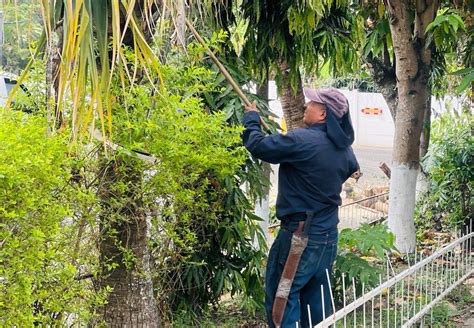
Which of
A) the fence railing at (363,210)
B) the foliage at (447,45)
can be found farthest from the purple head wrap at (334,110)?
the fence railing at (363,210)

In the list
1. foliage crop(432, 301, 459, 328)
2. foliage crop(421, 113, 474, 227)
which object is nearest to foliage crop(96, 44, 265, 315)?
foliage crop(432, 301, 459, 328)

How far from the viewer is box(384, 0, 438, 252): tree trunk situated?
7.73 m

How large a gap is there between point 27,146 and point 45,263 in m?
0.56

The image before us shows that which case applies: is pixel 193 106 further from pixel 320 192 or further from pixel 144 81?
pixel 320 192

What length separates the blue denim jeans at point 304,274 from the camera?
14.1ft

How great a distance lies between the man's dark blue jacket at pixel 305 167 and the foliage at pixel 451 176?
5.15 m

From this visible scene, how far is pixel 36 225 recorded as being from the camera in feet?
9.95

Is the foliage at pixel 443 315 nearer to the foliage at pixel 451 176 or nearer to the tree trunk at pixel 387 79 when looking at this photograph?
the foliage at pixel 451 176

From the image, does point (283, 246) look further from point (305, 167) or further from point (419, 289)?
point (419, 289)

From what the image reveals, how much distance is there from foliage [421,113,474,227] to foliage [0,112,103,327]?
669 cm

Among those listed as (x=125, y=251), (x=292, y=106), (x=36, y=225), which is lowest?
(x=125, y=251)

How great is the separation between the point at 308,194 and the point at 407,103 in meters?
4.03

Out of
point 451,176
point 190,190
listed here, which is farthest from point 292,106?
point 190,190

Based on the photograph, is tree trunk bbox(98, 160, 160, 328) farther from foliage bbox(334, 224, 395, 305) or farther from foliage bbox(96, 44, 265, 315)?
foliage bbox(334, 224, 395, 305)
